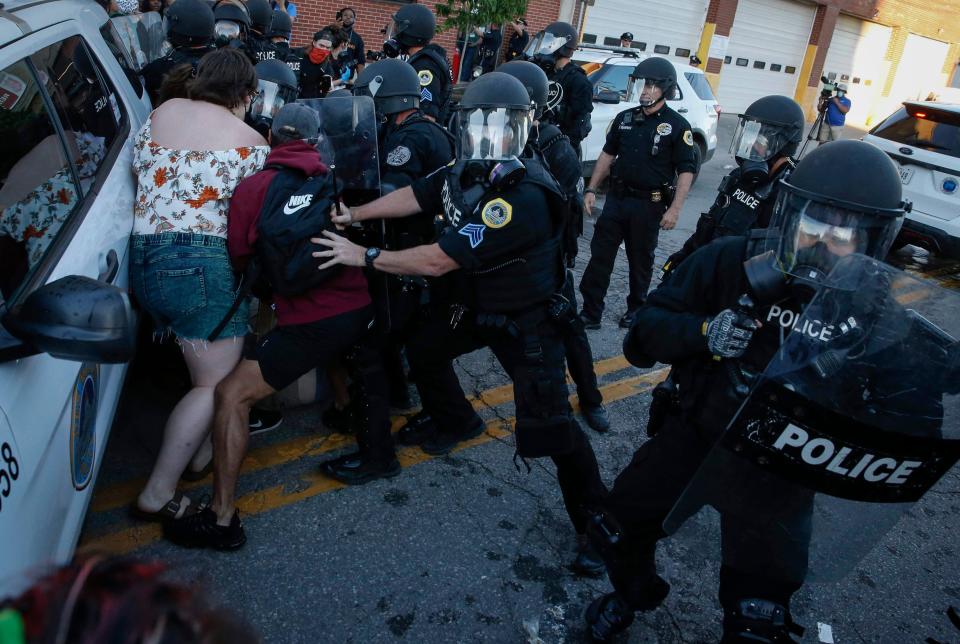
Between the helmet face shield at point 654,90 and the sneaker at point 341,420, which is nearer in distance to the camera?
the sneaker at point 341,420

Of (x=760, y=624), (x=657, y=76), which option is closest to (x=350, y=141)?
(x=760, y=624)

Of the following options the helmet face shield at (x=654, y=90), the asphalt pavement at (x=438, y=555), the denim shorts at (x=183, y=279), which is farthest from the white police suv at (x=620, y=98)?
the denim shorts at (x=183, y=279)

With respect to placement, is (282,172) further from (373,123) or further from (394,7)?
(394,7)

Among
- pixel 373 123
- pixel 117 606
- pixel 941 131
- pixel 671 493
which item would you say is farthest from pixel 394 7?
pixel 117 606

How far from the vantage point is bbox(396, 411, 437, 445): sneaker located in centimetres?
367

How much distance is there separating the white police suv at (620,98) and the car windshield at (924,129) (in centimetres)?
214

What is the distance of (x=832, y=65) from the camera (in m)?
23.9

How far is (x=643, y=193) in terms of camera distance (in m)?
5.18

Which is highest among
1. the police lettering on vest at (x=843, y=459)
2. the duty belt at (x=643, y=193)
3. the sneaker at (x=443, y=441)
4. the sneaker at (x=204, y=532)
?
the police lettering on vest at (x=843, y=459)

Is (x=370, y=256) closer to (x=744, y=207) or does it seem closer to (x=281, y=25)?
(x=744, y=207)

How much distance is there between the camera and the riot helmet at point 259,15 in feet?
23.0

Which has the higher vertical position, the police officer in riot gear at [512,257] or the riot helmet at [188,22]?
the riot helmet at [188,22]

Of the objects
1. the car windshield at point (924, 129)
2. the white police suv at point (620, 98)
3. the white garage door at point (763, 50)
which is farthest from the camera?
the white garage door at point (763, 50)

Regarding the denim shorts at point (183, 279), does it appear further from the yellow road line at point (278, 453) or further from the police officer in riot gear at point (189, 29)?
the police officer in riot gear at point (189, 29)
